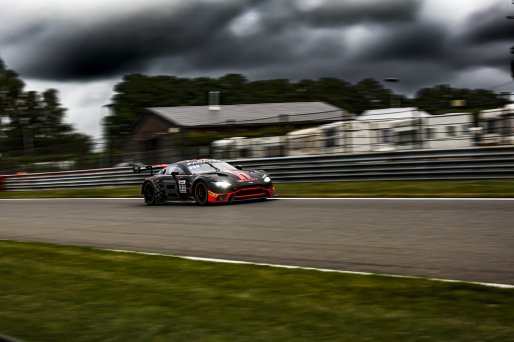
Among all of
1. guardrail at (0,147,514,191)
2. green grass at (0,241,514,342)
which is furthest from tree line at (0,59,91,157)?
green grass at (0,241,514,342)

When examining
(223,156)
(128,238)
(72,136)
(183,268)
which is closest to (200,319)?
(183,268)

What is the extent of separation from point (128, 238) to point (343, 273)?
4668mm

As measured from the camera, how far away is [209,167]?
15.1 m

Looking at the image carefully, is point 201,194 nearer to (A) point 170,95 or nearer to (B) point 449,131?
(B) point 449,131

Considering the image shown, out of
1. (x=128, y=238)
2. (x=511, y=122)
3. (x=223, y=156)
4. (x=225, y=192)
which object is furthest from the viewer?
(x=223, y=156)

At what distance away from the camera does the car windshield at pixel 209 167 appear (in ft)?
49.1

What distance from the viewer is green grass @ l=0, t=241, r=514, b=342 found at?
379 cm

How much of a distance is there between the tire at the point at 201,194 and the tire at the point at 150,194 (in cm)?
182

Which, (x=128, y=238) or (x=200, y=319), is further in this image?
(x=128, y=238)

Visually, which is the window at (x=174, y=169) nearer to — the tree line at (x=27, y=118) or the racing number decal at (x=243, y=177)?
the racing number decal at (x=243, y=177)

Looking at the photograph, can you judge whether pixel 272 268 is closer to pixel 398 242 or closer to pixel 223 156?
pixel 398 242

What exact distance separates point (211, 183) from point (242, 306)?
32.6 ft

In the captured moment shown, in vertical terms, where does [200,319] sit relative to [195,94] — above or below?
below

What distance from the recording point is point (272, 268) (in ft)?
19.7
